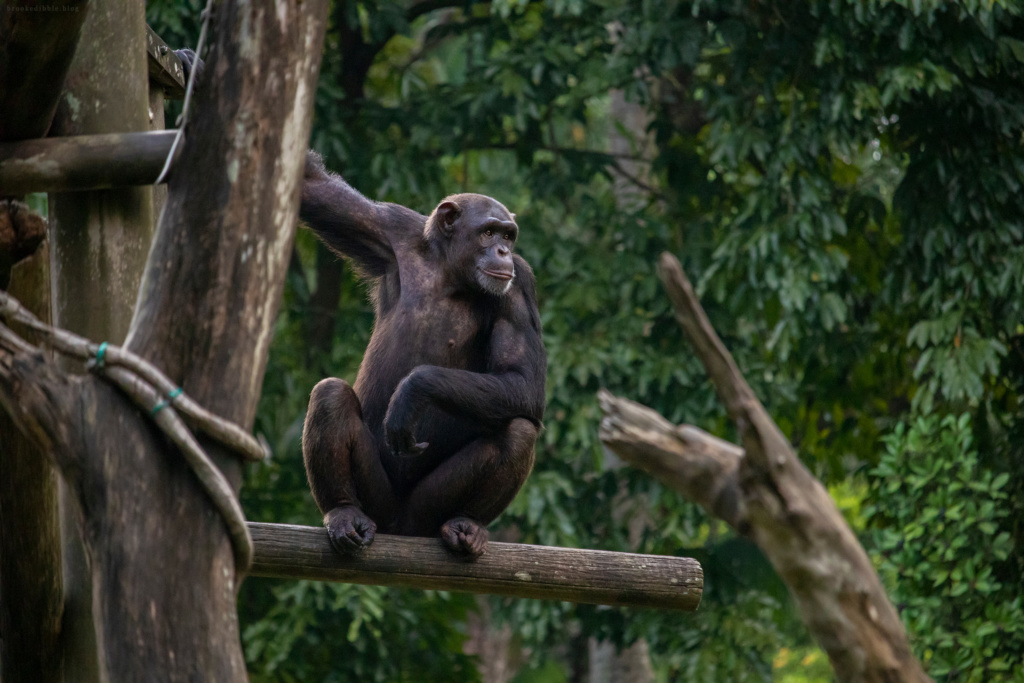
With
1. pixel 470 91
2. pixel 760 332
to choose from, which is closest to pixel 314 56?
pixel 470 91

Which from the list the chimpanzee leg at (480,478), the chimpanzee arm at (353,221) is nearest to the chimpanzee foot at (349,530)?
the chimpanzee leg at (480,478)

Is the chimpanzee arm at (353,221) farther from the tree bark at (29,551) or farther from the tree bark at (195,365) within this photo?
the tree bark at (195,365)

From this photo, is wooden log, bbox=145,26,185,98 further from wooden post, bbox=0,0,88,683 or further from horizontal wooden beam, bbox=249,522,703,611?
horizontal wooden beam, bbox=249,522,703,611

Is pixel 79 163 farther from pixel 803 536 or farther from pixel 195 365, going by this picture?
pixel 803 536

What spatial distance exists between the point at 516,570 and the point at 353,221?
183 centimetres

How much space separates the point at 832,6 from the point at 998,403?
11.0 feet

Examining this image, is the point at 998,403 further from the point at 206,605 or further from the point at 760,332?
the point at 206,605

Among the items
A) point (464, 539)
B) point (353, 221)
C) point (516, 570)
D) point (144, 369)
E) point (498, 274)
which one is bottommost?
point (516, 570)

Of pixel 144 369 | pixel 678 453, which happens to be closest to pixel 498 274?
pixel 678 453

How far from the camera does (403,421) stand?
14.9 feet

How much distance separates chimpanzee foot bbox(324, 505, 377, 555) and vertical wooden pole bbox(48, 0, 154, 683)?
96 cm

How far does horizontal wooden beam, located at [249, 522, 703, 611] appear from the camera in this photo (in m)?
4.36

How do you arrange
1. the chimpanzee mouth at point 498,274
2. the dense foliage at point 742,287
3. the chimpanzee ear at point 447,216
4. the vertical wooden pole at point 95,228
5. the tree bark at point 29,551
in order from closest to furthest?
the vertical wooden pole at point 95,228 → the tree bark at point 29,551 → the chimpanzee mouth at point 498,274 → the chimpanzee ear at point 447,216 → the dense foliage at point 742,287

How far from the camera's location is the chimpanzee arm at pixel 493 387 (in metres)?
4.56
